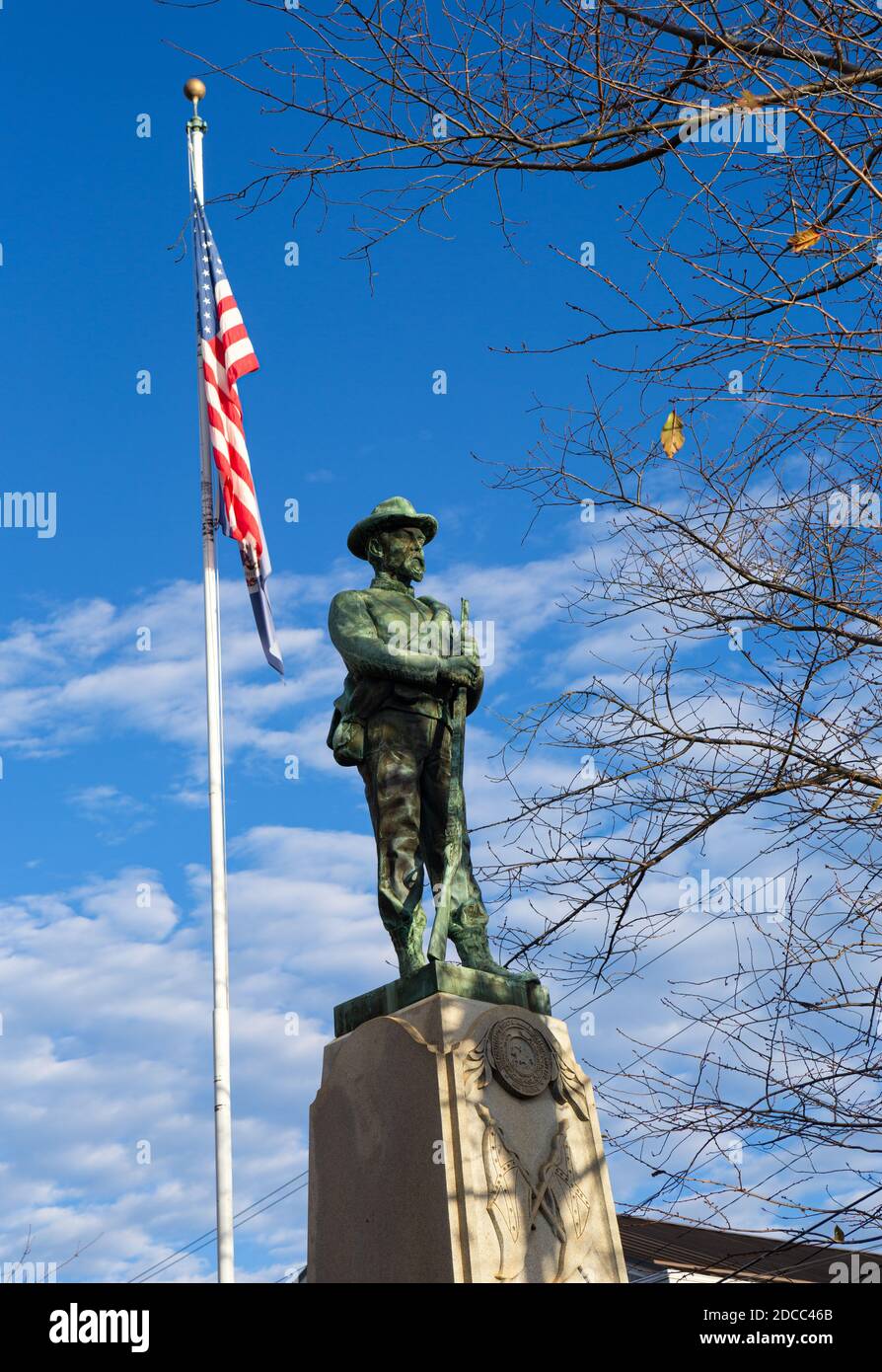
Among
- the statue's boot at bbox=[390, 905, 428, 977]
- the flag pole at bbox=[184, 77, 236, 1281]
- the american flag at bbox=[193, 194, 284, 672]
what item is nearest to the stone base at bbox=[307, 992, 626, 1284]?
the statue's boot at bbox=[390, 905, 428, 977]

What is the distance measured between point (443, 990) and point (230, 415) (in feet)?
25.8

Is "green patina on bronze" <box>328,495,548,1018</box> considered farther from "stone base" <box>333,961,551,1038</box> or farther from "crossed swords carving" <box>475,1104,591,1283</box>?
"crossed swords carving" <box>475,1104,591,1283</box>

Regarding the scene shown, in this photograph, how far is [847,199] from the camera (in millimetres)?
5797

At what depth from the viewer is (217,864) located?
466 inches

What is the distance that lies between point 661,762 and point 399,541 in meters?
1.93

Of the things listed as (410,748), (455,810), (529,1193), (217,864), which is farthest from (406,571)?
(217,864)

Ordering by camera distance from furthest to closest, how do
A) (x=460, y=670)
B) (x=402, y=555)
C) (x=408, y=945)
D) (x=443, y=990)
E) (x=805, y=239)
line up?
(x=402, y=555)
(x=460, y=670)
(x=408, y=945)
(x=443, y=990)
(x=805, y=239)

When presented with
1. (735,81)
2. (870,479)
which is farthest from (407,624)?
(735,81)

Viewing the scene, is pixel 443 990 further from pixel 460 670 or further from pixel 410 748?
pixel 460 670

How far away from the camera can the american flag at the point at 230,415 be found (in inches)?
502

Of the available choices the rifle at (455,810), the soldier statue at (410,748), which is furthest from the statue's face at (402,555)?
the rifle at (455,810)
